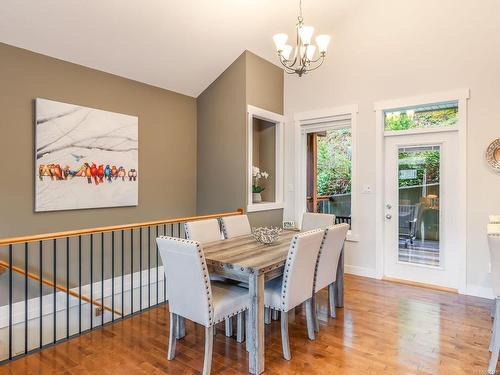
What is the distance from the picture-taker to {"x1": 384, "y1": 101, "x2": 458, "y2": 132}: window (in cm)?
415

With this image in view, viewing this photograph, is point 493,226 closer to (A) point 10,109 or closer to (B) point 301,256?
(B) point 301,256

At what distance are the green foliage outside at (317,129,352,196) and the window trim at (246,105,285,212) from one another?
617 millimetres

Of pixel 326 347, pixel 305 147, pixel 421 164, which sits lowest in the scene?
pixel 326 347

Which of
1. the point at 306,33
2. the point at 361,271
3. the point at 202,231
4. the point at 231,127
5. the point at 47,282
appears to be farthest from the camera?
the point at 231,127

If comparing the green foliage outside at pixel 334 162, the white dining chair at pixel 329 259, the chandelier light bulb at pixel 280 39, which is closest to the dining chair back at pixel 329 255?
the white dining chair at pixel 329 259

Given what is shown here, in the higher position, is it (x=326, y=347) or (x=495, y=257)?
(x=495, y=257)

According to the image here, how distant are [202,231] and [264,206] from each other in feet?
6.30

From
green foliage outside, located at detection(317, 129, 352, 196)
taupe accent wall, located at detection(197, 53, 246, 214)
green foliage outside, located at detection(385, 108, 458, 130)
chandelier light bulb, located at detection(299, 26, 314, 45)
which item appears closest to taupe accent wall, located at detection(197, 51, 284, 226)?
taupe accent wall, located at detection(197, 53, 246, 214)

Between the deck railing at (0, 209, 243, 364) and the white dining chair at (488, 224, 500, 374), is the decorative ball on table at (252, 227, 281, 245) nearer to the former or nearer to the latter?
the deck railing at (0, 209, 243, 364)

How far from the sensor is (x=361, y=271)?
15.5 feet

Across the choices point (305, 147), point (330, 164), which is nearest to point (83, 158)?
point (305, 147)

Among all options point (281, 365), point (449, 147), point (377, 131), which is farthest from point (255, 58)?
point (281, 365)

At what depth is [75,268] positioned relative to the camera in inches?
153

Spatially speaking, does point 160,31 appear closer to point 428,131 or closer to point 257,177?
point 257,177
